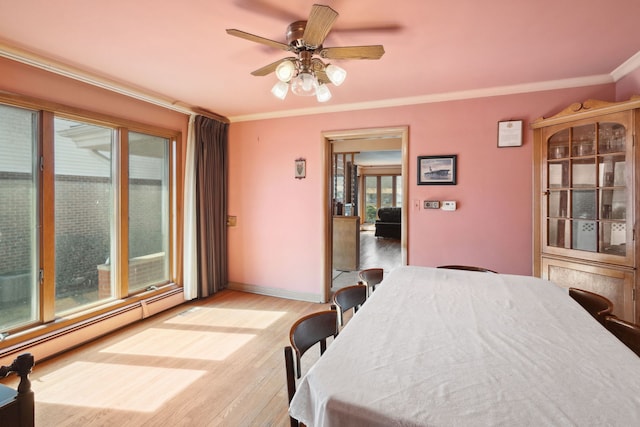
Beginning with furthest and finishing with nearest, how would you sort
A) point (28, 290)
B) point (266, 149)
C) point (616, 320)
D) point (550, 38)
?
point (266, 149) → point (28, 290) → point (550, 38) → point (616, 320)

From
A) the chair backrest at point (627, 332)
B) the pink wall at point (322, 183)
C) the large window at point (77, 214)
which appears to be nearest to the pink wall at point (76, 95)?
the pink wall at point (322, 183)

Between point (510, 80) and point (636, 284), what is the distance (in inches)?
76.7

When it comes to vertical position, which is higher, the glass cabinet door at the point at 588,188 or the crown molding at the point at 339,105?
the crown molding at the point at 339,105

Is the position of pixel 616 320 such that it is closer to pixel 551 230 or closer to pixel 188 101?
pixel 551 230

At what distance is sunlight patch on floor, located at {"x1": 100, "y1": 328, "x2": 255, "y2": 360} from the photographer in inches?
105

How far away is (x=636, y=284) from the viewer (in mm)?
2326

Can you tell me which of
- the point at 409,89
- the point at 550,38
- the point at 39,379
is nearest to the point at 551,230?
the point at 550,38

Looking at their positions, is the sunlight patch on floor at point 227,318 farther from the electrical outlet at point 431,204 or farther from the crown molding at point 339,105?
the crown molding at point 339,105

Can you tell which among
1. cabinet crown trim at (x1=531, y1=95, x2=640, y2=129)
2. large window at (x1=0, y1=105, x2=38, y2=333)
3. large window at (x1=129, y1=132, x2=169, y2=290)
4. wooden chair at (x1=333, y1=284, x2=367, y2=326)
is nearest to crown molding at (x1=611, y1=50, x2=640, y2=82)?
cabinet crown trim at (x1=531, y1=95, x2=640, y2=129)

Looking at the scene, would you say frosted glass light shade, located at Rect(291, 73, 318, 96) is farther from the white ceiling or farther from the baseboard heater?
the baseboard heater

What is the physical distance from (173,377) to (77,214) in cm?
176

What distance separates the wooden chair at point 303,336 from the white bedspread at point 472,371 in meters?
0.17

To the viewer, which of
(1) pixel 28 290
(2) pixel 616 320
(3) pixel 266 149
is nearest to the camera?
(2) pixel 616 320

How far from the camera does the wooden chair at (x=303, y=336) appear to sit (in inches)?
49.4
